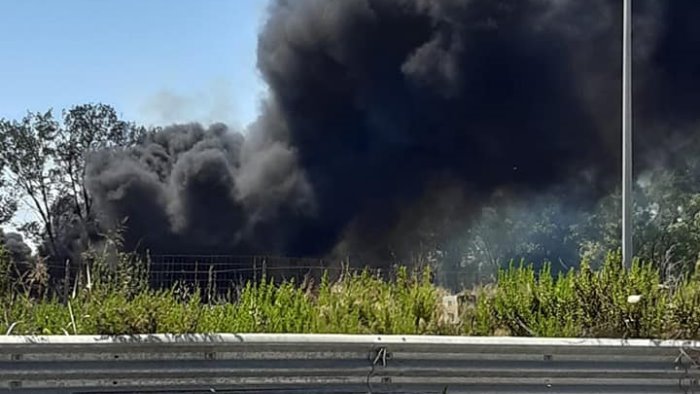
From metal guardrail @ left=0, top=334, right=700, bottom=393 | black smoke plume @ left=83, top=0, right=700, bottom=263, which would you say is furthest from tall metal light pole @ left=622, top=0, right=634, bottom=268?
black smoke plume @ left=83, top=0, right=700, bottom=263

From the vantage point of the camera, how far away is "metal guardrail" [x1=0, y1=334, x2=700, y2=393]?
4590mm

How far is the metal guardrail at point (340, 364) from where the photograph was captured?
4.59 metres

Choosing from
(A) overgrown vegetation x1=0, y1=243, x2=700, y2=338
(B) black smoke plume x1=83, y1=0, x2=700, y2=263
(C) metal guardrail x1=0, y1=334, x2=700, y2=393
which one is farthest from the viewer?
(B) black smoke plume x1=83, y1=0, x2=700, y2=263

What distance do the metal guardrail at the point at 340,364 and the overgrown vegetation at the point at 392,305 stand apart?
1.36ft

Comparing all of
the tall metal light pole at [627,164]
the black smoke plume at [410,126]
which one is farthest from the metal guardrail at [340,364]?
the black smoke plume at [410,126]

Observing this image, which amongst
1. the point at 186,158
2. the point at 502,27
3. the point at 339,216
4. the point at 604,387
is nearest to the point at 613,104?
the point at 502,27

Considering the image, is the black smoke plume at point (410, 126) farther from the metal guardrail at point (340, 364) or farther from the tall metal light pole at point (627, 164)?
the metal guardrail at point (340, 364)

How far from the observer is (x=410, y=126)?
36938 mm

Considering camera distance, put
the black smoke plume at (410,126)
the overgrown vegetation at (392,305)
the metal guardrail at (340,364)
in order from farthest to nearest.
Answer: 1. the black smoke plume at (410,126)
2. the overgrown vegetation at (392,305)
3. the metal guardrail at (340,364)

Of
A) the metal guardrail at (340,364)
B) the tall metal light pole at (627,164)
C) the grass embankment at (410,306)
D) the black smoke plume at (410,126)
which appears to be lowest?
the metal guardrail at (340,364)

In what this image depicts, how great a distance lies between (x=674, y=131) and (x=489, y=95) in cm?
728

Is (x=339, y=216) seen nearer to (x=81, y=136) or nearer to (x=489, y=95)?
(x=489, y=95)

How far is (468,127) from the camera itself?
35.8 m

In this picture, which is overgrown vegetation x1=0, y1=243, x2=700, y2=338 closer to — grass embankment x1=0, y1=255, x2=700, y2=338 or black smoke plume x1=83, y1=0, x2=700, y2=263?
grass embankment x1=0, y1=255, x2=700, y2=338
